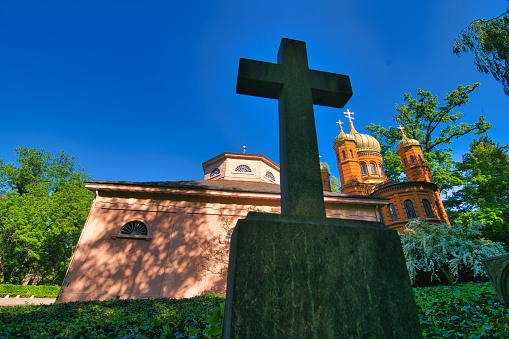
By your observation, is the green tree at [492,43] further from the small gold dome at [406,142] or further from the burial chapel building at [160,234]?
the small gold dome at [406,142]

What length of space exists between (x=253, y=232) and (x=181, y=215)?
33.9ft

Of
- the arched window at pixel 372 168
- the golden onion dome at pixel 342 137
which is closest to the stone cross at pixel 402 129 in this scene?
the golden onion dome at pixel 342 137

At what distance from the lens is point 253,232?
5.99 feet

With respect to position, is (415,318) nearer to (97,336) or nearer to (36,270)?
(97,336)

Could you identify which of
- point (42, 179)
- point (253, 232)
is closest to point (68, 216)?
point (42, 179)

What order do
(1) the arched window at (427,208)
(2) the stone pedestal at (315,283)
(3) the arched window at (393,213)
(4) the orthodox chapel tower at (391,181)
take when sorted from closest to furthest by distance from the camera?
(2) the stone pedestal at (315,283), (1) the arched window at (427,208), (4) the orthodox chapel tower at (391,181), (3) the arched window at (393,213)

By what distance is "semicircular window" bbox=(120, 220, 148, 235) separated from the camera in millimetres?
10969

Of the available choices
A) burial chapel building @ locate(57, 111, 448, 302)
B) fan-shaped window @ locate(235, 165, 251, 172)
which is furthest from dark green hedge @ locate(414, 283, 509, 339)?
fan-shaped window @ locate(235, 165, 251, 172)

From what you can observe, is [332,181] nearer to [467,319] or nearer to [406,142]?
[406,142]

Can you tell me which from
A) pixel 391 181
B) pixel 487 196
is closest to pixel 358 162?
pixel 391 181

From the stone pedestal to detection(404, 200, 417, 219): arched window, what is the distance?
26238 millimetres

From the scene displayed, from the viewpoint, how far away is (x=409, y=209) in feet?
79.2

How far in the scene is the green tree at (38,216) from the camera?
79.5 ft

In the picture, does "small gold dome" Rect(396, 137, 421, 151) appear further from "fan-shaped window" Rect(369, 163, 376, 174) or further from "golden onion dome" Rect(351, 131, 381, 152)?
"golden onion dome" Rect(351, 131, 381, 152)
